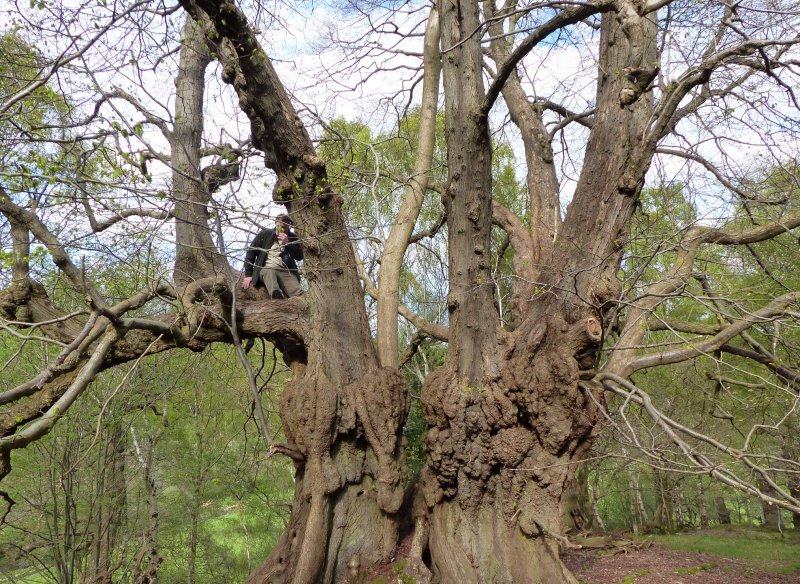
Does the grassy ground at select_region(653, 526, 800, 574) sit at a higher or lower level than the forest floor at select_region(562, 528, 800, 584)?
lower

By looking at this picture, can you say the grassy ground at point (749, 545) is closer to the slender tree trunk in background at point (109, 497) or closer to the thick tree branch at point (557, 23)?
the thick tree branch at point (557, 23)

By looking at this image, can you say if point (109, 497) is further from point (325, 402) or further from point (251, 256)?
point (325, 402)

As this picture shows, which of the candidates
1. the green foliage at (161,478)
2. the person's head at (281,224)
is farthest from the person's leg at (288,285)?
the green foliage at (161,478)

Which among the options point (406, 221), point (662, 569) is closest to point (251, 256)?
point (406, 221)

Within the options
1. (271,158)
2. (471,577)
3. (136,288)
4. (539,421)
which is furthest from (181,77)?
(471,577)

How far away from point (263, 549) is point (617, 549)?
954 centimetres

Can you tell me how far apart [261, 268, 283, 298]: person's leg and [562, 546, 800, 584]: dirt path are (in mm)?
4028

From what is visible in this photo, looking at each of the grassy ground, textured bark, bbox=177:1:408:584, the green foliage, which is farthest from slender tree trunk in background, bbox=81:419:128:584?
the grassy ground

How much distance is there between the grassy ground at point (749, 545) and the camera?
6.80 metres

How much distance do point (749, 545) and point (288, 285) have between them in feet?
28.8

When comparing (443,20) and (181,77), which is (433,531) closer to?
(443,20)

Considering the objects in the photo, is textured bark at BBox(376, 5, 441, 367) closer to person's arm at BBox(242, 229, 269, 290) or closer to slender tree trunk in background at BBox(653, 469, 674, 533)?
person's arm at BBox(242, 229, 269, 290)

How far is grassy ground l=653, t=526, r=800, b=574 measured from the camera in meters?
6.80

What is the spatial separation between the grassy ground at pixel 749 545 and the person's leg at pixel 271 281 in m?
6.32
